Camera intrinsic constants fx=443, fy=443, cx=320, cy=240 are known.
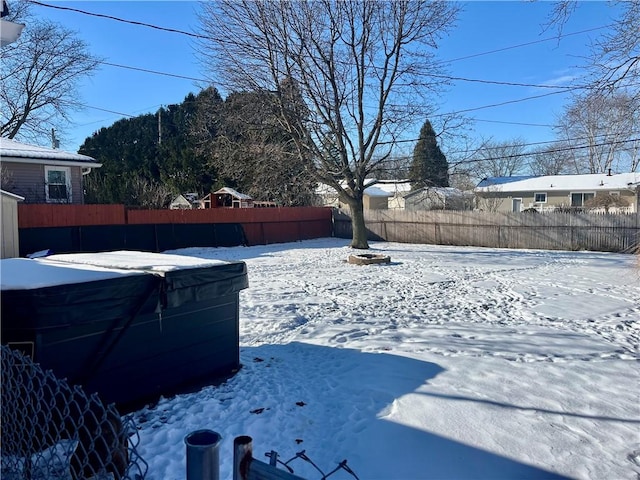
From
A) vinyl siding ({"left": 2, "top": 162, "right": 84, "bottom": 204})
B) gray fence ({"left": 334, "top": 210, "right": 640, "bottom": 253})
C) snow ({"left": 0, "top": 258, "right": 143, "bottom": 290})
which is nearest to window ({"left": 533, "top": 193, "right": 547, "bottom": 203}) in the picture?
gray fence ({"left": 334, "top": 210, "right": 640, "bottom": 253})

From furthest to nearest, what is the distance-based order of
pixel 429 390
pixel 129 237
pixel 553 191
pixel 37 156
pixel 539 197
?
pixel 539 197
pixel 553 191
pixel 129 237
pixel 37 156
pixel 429 390

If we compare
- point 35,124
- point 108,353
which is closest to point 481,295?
point 108,353

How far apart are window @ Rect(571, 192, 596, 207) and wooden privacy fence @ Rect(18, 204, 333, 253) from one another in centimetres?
1830

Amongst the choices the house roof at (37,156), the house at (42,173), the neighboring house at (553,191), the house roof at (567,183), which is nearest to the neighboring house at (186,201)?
the house at (42,173)

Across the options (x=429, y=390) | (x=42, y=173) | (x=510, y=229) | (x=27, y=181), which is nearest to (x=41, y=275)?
(x=429, y=390)

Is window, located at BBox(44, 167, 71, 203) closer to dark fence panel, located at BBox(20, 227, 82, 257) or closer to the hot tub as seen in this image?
dark fence panel, located at BBox(20, 227, 82, 257)

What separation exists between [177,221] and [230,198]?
9.85 metres

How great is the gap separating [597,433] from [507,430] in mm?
654

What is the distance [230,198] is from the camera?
90.8ft

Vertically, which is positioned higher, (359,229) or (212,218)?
(212,218)

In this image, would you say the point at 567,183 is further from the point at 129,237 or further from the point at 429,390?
the point at 429,390

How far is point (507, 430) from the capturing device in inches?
130

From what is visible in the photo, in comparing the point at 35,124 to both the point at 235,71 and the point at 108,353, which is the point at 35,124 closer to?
the point at 235,71

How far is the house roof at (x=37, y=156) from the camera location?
51.7 ft
